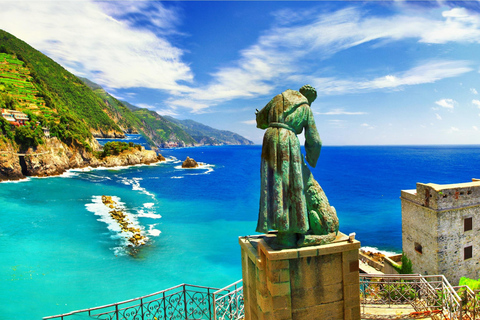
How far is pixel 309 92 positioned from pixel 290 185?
1.87 m

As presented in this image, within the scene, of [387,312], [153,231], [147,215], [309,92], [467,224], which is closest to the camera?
[309,92]

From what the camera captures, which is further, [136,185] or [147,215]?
[136,185]

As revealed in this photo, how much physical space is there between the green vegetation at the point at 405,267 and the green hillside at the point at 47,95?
6422 cm

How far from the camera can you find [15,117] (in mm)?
57000

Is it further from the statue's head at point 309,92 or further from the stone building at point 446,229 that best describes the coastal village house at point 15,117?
the stone building at point 446,229

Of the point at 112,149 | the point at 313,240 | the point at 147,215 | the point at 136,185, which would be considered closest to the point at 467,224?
the point at 313,240

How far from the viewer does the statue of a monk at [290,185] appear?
4.60 meters

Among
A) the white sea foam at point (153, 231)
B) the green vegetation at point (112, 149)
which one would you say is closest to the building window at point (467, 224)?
the white sea foam at point (153, 231)

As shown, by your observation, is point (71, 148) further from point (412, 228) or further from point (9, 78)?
point (412, 228)

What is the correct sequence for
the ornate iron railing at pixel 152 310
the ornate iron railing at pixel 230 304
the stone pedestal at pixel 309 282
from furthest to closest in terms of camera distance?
the ornate iron railing at pixel 152 310 < the ornate iron railing at pixel 230 304 < the stone pedestal at pixel 309 282

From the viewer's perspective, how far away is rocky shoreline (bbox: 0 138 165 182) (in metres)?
49.3

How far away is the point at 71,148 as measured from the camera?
6762cm

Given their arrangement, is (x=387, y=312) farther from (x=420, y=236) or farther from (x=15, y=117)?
(x=15, y=117)

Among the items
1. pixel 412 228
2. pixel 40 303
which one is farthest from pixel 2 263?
pixel 412 228
